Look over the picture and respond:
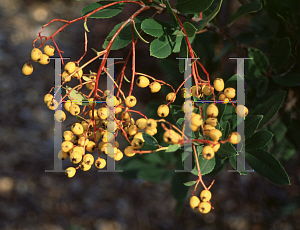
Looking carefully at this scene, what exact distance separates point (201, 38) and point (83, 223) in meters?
1.55

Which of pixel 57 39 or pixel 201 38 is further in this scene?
pixel 57 39

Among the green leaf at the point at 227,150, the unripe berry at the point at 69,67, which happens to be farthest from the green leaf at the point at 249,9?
the unripe berry at the point at 69,67

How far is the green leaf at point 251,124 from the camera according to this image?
2.61 ft

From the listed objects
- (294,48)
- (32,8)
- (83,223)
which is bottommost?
(83,223)

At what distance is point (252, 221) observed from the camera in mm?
1769

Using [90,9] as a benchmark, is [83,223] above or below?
below

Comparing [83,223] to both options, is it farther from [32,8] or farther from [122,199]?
[32,8]

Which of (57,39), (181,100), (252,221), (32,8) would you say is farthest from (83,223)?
(32,8)

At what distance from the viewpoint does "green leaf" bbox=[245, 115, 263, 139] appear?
80 centimetres

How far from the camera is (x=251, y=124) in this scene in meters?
0.82

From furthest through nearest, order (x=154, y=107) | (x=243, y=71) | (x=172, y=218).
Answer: (x=172, y=218), (x=154, y=107), (x=243, y=71)

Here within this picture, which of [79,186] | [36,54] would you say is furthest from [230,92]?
[79,186]

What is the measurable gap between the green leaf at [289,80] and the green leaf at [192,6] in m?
0.55

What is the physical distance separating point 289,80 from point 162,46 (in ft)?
2.04
